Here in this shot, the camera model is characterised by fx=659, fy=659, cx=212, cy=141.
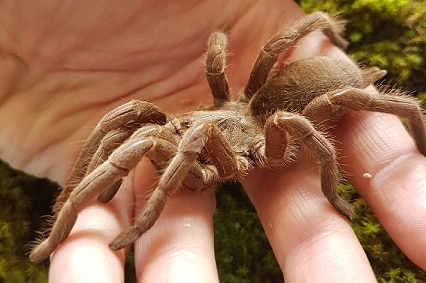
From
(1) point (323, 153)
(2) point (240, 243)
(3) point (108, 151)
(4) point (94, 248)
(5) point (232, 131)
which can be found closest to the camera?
(4) point (94, 248)

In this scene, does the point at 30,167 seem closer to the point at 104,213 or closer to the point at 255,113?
the point at 104,213

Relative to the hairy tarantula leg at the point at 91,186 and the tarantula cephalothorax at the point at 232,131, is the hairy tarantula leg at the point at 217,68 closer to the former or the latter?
the tarantula cephalothorax at the point at 232,131

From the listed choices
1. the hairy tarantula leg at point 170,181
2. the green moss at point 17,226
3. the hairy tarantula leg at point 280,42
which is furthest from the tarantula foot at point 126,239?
the hairy tarantula leg at point 280,42

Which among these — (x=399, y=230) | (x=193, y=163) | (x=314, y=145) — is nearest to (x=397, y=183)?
(x=399, y=230)

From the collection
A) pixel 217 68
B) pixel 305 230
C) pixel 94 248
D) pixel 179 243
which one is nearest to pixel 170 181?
pixel 179 243

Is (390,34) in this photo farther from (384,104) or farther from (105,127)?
(105,127)

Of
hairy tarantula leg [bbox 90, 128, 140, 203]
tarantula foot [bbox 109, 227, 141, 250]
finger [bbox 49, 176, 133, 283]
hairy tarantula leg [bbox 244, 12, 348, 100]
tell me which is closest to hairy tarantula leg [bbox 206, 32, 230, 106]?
hairy tarantula leg [bbox 244, 12, 348, 100]

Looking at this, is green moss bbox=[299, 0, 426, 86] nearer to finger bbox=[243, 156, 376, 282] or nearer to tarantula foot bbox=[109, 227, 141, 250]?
finger bbox=[243, 156, 376, 282]
